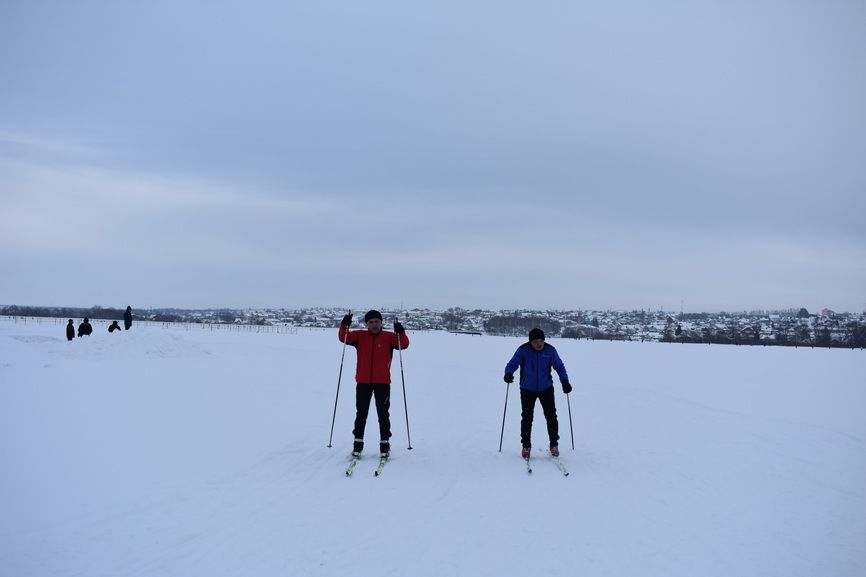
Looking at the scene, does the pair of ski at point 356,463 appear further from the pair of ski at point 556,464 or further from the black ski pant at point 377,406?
the pair of ski at point 556,464

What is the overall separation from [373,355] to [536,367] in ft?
7.83

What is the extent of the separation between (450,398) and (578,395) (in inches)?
156

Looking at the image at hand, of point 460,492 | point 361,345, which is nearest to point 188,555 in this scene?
point 460,492

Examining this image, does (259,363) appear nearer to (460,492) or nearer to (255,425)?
(255,425)

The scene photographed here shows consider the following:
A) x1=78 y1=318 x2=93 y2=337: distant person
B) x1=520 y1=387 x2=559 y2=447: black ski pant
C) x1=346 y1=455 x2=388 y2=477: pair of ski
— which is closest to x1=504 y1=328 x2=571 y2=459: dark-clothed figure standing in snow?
x1=520 y1=387 x2=559 y2=447: black ski pant

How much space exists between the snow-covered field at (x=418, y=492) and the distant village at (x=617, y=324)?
4260 mm

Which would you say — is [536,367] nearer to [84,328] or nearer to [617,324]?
[84,328]

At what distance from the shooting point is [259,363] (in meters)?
22.5

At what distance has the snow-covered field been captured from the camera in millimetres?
4293

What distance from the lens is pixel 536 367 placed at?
7641 mm

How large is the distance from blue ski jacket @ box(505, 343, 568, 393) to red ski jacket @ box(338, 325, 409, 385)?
1.80m

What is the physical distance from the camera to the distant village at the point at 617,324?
89.2 meters

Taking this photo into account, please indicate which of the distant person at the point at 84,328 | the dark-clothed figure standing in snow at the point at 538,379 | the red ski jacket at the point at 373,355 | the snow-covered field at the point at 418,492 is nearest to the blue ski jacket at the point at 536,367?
the dark-clothed figure standing in snow at the point at 538,379

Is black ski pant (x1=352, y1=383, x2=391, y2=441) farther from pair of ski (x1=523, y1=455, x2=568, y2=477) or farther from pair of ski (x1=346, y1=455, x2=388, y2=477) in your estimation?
pair of ski (x1=523, y1=455, x2=568, y2=477)
